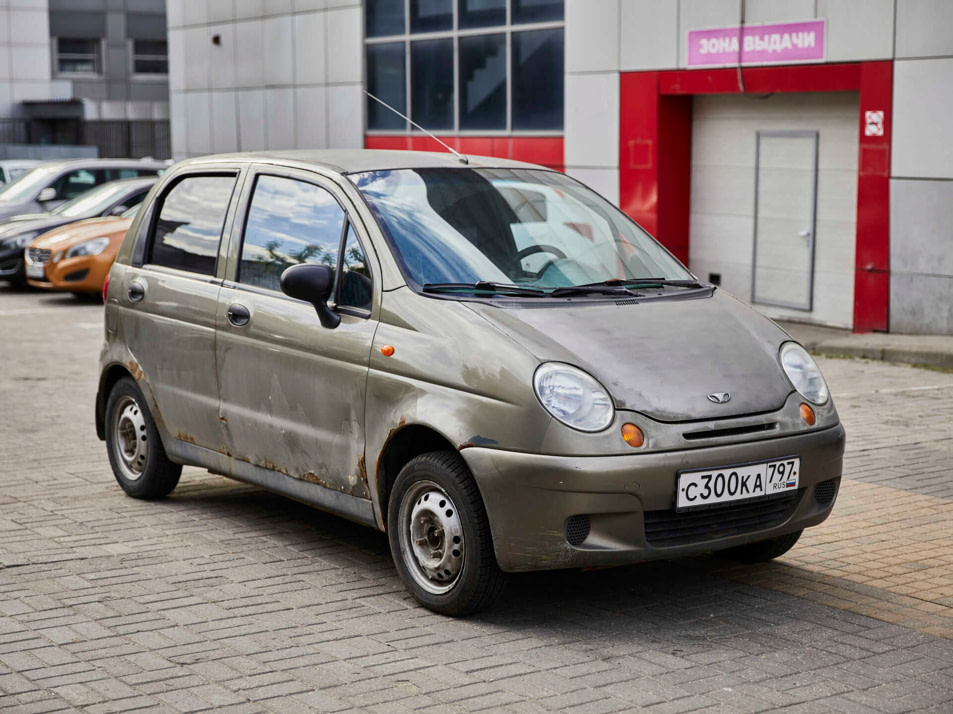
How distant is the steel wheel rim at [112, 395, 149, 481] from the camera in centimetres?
707

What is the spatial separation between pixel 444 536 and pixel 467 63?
15739 millimetres

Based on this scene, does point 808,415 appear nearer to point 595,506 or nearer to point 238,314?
point 595,506

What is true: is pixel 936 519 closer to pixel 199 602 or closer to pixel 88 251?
pixel 199 602

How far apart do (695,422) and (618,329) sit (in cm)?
49

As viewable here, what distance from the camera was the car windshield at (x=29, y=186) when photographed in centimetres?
2066

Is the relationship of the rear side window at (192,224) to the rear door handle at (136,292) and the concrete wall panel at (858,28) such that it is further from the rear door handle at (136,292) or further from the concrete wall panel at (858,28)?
the concrete wall panel at (858,28)

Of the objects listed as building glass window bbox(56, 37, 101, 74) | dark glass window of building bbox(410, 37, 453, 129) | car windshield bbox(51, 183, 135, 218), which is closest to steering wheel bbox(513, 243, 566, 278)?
car windshield bbox(51, 183, 135, 218)

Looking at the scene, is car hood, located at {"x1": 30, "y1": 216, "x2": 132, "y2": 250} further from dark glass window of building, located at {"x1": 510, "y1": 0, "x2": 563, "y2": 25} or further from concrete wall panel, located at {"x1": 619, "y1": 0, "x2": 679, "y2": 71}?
concrete wall panel, located at {"x1": 619, "y1": 0, "x2": 679, "y2": 71}

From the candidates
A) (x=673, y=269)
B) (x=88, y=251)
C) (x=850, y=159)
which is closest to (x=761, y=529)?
(x=673, y=269)

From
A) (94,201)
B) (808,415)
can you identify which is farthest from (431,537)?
(94,201)

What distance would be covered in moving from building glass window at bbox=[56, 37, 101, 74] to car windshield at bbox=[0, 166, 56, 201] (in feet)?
112

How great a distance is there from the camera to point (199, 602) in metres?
5.38

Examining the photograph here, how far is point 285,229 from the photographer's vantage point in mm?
6117

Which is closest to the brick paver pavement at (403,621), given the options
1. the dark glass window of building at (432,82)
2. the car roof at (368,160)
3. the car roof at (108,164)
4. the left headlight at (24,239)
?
the car roof at (368,160)
